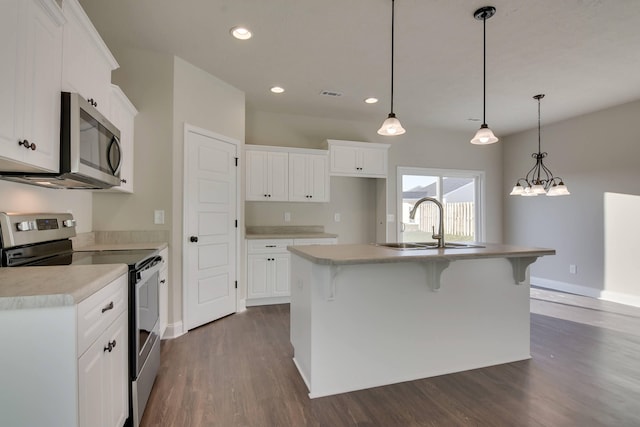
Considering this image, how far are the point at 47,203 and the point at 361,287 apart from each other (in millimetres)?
2245

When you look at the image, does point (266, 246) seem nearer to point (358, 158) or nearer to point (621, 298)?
point (358, 158)

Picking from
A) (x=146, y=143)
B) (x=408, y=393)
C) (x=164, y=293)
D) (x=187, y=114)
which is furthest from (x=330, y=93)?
(x=408, y=393)

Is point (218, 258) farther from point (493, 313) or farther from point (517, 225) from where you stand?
point (517, 225)

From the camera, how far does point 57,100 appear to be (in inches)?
62.3

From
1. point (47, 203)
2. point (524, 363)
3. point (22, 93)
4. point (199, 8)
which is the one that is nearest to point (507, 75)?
point (524, 363)

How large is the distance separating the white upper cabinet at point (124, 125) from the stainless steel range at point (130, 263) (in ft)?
1.97

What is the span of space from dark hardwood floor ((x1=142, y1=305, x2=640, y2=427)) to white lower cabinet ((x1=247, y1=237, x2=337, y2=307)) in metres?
1.10

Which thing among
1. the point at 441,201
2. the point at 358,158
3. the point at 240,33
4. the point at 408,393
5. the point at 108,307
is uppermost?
the point at 240,33

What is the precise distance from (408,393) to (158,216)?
8.50ft

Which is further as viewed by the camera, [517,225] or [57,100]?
[517,225]

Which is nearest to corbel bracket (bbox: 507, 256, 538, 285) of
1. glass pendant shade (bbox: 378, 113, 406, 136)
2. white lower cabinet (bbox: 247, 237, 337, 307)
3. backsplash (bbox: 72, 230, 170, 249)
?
glass pendant shade (bbox: 378, 113, 406, 136)

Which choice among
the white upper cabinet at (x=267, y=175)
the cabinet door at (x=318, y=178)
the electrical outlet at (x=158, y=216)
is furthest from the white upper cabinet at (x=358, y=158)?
the electrical outlet at (x=158, y=216)

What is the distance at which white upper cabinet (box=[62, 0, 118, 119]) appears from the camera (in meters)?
1.68

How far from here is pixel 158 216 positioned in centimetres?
296
